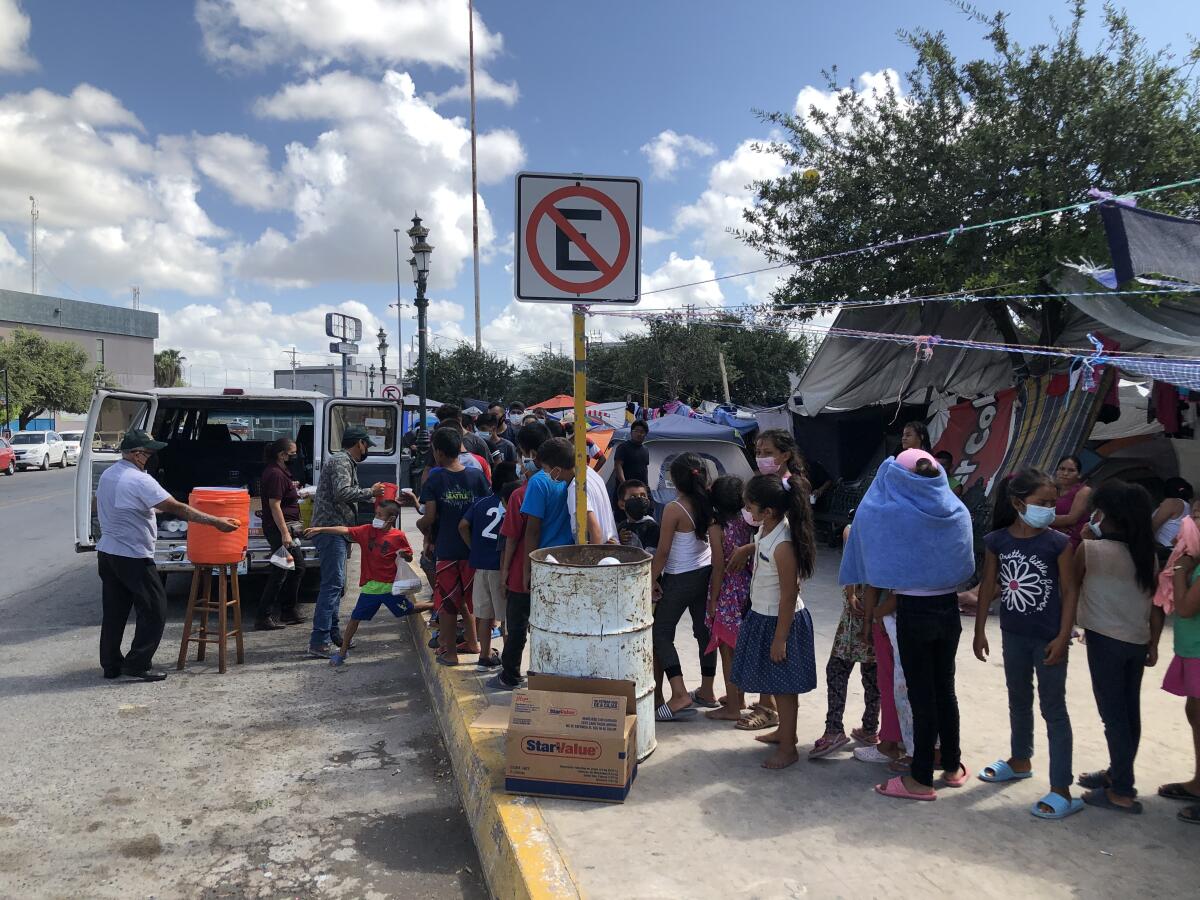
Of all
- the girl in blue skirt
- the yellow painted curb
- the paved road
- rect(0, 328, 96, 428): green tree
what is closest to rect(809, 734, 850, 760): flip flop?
the girl in blue skirt

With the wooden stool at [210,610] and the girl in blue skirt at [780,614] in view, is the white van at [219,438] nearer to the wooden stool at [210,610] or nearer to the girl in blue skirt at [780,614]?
the wooden stool at [210,610]

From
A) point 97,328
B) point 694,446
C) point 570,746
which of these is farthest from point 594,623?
point 97,328

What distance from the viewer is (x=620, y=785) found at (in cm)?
354

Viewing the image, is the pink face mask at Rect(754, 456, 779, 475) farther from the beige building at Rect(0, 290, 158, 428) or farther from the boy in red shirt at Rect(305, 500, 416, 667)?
the beige building at Rect(0, 290, 158, 428)

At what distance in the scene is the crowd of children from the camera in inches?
140

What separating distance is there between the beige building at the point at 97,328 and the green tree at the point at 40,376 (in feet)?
52.3

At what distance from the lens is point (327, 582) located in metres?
6.44

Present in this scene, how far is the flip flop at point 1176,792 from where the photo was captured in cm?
359

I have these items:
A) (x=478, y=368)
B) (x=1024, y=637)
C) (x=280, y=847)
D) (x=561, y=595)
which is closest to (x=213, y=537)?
(x=280, y=847)

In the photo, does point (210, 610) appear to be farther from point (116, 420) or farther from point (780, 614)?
point (780, 614)

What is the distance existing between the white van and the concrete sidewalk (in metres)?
4.45

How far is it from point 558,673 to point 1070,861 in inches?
87.3

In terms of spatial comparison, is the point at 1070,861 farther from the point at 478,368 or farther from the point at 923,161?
the point at 478,368

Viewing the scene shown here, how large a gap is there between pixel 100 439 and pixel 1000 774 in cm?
750
